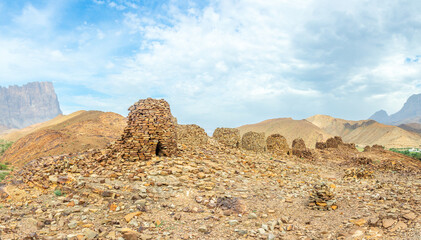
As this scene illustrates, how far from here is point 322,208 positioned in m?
6.78

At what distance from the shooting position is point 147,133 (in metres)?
9.21

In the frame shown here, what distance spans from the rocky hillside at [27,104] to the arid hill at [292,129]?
157m

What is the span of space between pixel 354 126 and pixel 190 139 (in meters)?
110

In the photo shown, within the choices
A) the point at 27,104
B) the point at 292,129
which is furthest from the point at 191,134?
the point at 27,104

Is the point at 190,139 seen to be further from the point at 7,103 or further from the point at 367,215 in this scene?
the point at 7,103

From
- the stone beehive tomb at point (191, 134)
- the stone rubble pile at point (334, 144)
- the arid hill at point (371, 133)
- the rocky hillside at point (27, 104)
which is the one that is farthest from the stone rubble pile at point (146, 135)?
the rocky hillside at point (27, 104)

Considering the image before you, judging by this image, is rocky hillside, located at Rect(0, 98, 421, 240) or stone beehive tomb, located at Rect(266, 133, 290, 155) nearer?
rocky hillside, located at Rect(0, 98, 421, 240)

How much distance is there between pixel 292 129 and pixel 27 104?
18023 cm

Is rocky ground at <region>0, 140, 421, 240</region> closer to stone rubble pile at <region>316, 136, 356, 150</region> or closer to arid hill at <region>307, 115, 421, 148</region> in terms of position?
stone rubble pile at <region>316, 136, 356, 150</region>

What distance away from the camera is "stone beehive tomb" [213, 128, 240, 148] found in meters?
17.1

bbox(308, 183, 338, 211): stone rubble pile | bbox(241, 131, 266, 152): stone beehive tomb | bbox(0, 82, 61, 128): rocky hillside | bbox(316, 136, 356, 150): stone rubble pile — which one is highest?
bbox(0, 82, 61, 128): rocky hillside

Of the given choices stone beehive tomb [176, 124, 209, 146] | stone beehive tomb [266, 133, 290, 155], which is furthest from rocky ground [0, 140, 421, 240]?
stone beehive tomb [266, 133, 290, 155]

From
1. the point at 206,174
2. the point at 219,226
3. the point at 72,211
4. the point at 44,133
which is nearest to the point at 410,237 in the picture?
the point at 219,226

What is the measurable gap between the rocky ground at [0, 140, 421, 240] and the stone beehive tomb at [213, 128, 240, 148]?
7.69 meters
